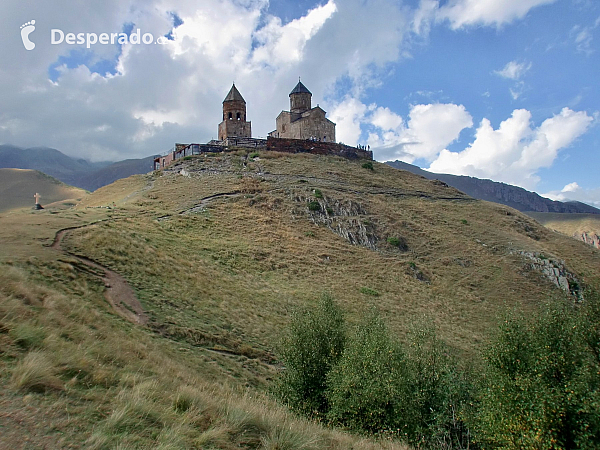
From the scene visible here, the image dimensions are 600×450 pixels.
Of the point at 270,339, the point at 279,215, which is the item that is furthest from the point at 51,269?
the point at 279,215

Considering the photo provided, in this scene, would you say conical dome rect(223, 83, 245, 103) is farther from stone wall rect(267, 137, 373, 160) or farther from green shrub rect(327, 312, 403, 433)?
green shrub rect(327, 312, 403, 433)

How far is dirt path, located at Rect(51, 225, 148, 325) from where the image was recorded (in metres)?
14.7

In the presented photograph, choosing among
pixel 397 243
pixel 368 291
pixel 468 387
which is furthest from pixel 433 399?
pixel 397 243

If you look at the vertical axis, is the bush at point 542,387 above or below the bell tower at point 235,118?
below

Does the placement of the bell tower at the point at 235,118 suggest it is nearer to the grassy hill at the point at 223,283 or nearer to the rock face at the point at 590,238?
the grassy hill at the point at 223,283

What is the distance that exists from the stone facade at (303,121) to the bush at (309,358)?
45.3m

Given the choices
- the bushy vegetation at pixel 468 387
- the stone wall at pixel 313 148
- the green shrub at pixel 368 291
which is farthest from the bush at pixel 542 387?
the stone wall at pixel 313 148

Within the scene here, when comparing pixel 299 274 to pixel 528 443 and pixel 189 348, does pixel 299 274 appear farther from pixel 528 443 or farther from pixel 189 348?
pixel 528 443

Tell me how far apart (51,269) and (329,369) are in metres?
11.7

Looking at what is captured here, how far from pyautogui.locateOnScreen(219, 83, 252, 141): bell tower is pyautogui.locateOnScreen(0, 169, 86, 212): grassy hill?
120 feet

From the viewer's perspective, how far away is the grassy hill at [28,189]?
75.1 metres

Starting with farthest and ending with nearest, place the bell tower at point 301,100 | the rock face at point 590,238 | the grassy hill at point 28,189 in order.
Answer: the rock face at point 590,238 < the grassy hill at point 28,189 < the bell tower at point 301,100

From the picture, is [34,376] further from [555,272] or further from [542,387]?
[555,272]

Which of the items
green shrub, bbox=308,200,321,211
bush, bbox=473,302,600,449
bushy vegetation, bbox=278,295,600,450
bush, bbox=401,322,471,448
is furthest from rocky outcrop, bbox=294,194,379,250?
bush, bbox=473,302,600,449
